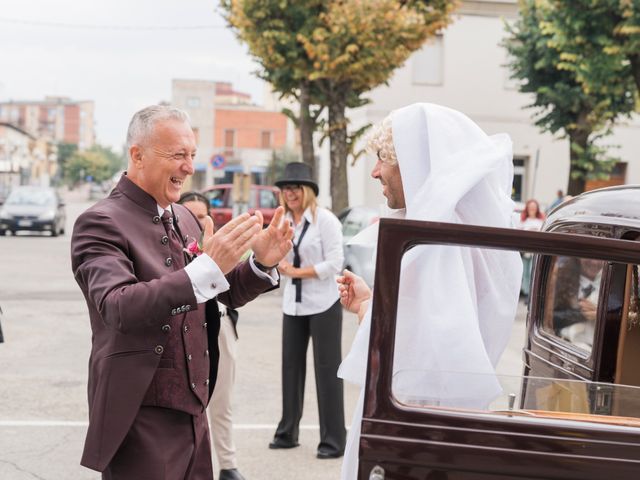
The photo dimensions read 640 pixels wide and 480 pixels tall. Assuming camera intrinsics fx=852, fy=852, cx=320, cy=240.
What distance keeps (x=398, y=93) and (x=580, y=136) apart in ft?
31.1

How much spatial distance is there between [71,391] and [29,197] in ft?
70.7

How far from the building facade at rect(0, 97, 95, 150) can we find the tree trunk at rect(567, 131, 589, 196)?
135048mm

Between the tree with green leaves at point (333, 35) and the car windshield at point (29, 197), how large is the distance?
36.5 feet

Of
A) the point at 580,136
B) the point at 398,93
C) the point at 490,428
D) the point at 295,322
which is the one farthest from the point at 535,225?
the point at 398,93

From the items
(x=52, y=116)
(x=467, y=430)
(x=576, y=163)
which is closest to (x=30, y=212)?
(x=576, y=163)

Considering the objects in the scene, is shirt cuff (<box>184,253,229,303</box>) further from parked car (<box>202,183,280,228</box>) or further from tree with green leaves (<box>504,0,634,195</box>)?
parked car (<box>202,183,280,228</box>)

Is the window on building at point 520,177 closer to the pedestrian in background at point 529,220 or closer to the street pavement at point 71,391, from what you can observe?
the pedestrian in background at point 529,220

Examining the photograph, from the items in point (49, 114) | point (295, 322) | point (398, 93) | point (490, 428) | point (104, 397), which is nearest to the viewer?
point (490, 428)

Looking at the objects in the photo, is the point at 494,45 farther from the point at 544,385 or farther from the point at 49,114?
the point at 49,114

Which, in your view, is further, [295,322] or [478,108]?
[478,108]

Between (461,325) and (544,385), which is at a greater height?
(461,325)

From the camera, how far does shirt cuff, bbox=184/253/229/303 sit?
8.40 feet

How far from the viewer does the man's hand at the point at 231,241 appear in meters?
2.60

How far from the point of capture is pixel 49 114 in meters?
158
